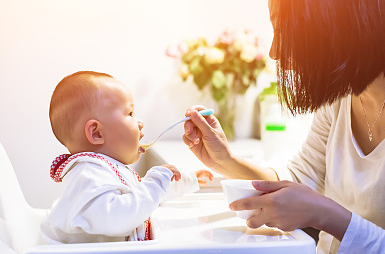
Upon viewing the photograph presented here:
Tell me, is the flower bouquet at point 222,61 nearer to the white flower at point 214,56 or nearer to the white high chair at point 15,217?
the white flower at point 214,56

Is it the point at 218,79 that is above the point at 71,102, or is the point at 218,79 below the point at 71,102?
below

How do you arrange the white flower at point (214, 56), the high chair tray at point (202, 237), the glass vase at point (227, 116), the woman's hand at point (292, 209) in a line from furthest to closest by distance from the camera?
1. the glass vase at point (227, 116)
2. the white flower at point (214, 56)
3. the woman's hand at point (292, 209)
4. the high chair tray at point (202, 237)

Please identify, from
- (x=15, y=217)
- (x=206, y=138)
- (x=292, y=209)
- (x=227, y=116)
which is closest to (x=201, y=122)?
(x=206, y=138)

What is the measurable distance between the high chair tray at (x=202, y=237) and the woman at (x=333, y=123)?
0.04 m

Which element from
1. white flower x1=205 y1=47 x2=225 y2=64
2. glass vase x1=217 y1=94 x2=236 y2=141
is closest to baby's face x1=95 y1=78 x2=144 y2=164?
white flower x1=205 y1=47 x2=225 y2=64

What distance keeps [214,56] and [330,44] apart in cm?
110

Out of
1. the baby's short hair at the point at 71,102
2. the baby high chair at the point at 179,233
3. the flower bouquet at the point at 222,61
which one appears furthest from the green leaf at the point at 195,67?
the baby's short hair at the point at 71,102

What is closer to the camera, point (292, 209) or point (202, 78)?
point (292, 209)

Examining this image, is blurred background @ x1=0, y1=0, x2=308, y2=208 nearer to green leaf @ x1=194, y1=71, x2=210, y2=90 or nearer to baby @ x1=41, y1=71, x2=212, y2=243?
green leaf @ x1=194, y1=71, x2=210, y2=90

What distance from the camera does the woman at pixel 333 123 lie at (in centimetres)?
94

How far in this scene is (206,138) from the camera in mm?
1195

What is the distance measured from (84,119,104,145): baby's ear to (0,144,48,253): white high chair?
18 centimetres

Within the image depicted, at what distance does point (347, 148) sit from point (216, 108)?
107 cm

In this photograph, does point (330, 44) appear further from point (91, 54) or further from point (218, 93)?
point (91, 54)
